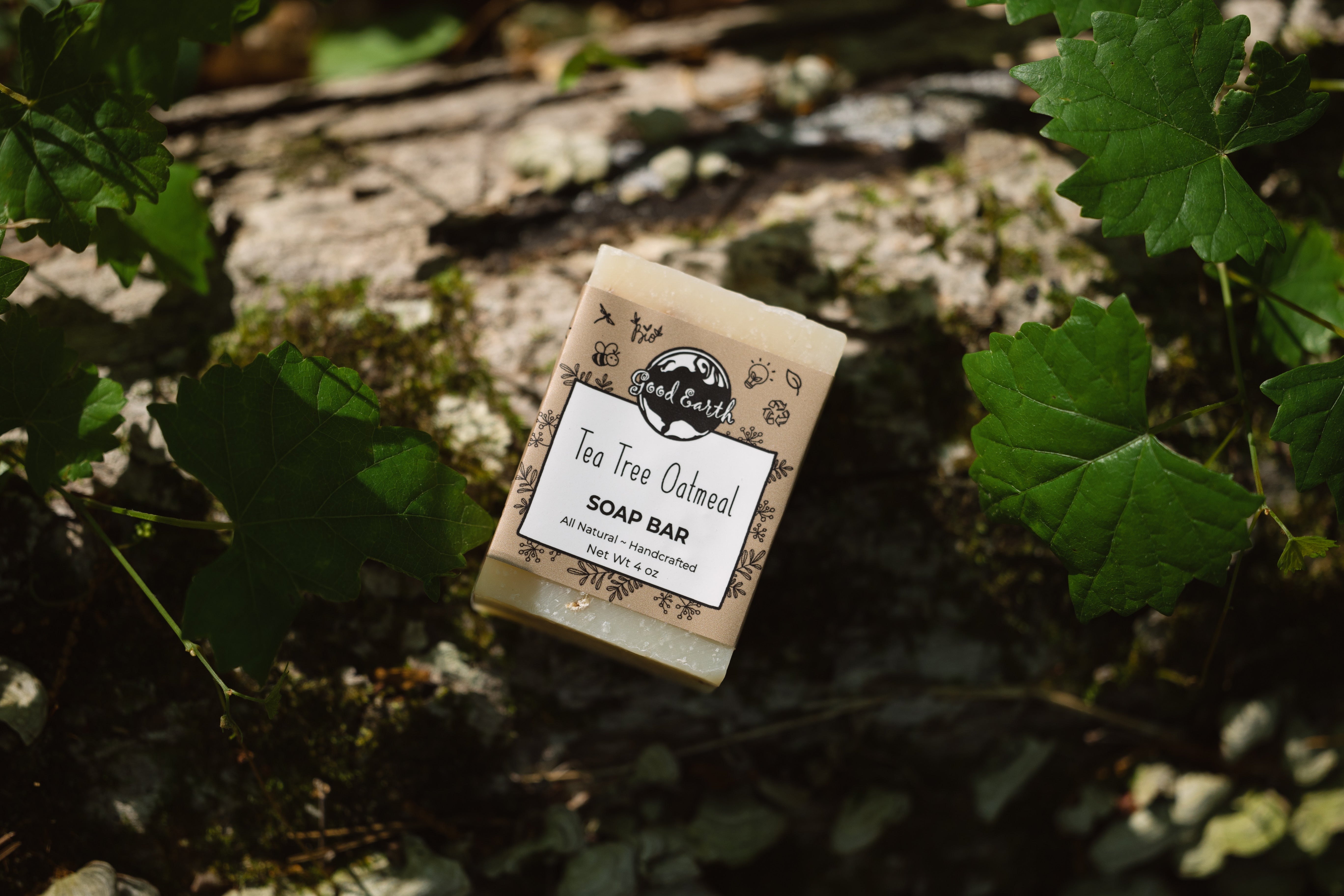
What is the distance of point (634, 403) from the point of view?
1478 millimetres

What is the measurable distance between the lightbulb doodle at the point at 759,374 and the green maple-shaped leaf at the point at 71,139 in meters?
1.12

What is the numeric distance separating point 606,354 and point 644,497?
286 mm

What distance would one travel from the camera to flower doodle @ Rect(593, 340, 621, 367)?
1479 millimetres

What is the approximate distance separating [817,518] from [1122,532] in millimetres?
612

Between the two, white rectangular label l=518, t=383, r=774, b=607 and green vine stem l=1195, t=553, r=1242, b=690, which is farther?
green vine stem l=1195, t=553, r=1242, b=690

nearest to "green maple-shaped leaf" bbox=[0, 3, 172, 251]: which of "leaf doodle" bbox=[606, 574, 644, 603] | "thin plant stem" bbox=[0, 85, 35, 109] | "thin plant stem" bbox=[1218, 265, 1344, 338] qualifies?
"thin plant stem" bbox=[0, 85, 35, 109]

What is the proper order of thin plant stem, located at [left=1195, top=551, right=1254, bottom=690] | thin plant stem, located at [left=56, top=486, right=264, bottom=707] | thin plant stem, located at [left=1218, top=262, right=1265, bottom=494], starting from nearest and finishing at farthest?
thin plant stem, located at [left=56, top=486, right=264, bottom=707], thin plant stem, located at [left=1218, top=262, right=1265, bottom=494], thin plant stem, located at [left=1195, top=551, right=1254, bottom=690]

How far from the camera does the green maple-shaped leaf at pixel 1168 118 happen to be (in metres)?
1.33

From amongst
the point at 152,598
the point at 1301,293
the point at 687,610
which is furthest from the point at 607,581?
the point at 1301,293

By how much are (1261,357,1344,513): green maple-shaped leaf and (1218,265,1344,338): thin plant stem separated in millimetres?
125

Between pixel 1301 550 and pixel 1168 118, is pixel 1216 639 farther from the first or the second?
pixel 1168 118

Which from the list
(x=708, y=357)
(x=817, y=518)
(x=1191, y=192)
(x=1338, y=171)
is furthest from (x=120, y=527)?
(x=1338, y=171)

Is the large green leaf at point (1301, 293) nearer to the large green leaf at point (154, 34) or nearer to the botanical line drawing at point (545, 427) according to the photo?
the botanical line drawing at point (545, 427)

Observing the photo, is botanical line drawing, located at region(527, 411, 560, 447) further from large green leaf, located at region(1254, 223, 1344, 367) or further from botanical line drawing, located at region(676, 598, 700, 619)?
large green leaf, located at region(1254, 223, 1344, 367)
